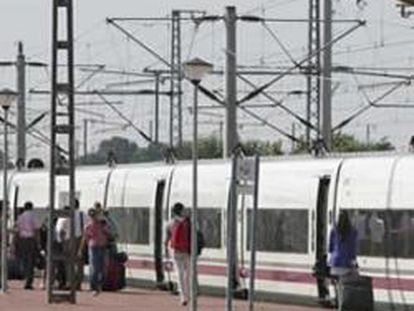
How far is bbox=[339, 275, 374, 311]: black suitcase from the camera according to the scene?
2150 centimetres

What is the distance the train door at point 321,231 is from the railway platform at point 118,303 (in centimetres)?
50

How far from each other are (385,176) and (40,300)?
717 centimetres

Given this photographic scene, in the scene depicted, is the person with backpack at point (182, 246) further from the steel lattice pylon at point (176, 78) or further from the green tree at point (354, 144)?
the green tree at point (354, 144)

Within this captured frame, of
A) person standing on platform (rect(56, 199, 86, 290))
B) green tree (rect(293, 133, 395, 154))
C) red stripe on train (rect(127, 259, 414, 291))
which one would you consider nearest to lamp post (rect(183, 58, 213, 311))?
red stripe on train (rect(127, 259, 414, 291))

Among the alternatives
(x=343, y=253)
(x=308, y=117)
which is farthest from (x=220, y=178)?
(x=308, y=117)

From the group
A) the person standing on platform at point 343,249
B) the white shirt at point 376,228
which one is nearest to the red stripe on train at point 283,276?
the white shirt at point 376,228

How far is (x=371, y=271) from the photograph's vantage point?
82.7 feet

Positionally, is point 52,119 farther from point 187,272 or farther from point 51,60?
point 187,272

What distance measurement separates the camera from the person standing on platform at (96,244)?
28938 mm

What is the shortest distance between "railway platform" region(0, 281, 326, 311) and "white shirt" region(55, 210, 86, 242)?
1.24 metres

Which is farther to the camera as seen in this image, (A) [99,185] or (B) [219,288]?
(A) [99,185]

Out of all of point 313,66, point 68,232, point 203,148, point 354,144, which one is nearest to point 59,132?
point 68,232

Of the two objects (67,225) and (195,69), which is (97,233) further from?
(195,69)

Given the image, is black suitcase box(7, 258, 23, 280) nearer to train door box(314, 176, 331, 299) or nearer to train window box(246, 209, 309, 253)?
train window box(246, 209, 309, 253)
